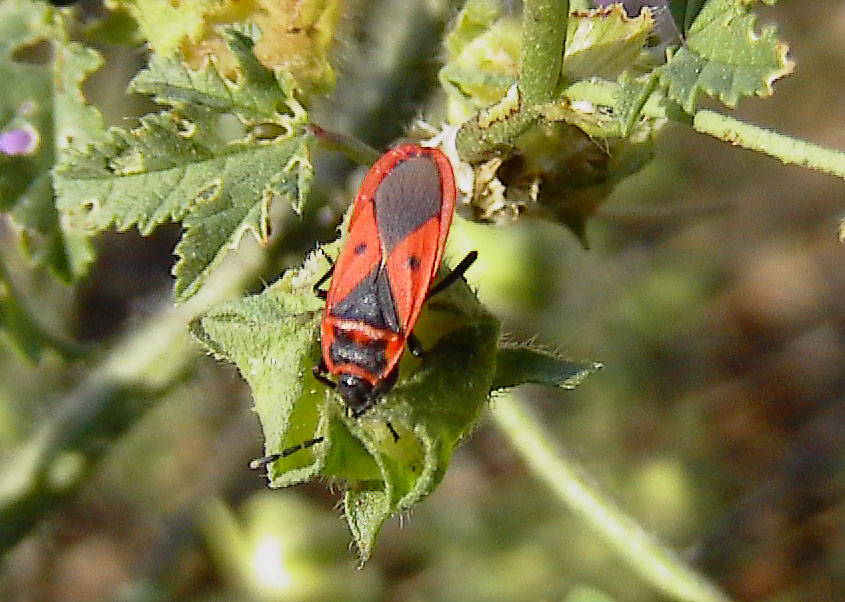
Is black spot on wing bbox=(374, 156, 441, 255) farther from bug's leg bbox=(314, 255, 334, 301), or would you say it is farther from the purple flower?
the purple flower

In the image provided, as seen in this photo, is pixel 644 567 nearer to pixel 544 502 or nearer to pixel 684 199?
pixel 544 502

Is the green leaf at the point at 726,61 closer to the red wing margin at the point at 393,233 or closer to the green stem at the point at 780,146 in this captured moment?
the green stem at the point at 780,146

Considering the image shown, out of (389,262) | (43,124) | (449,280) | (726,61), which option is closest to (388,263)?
(389,262)

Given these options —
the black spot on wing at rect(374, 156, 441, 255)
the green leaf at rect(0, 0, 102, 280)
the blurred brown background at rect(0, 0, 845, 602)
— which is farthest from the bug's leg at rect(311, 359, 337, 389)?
the blurred brown background at rect(0, 0, 845, 602)

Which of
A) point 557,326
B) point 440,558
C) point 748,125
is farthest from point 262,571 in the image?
point 748,125

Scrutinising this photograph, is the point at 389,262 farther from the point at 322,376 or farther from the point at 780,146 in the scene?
the point at 780,146
